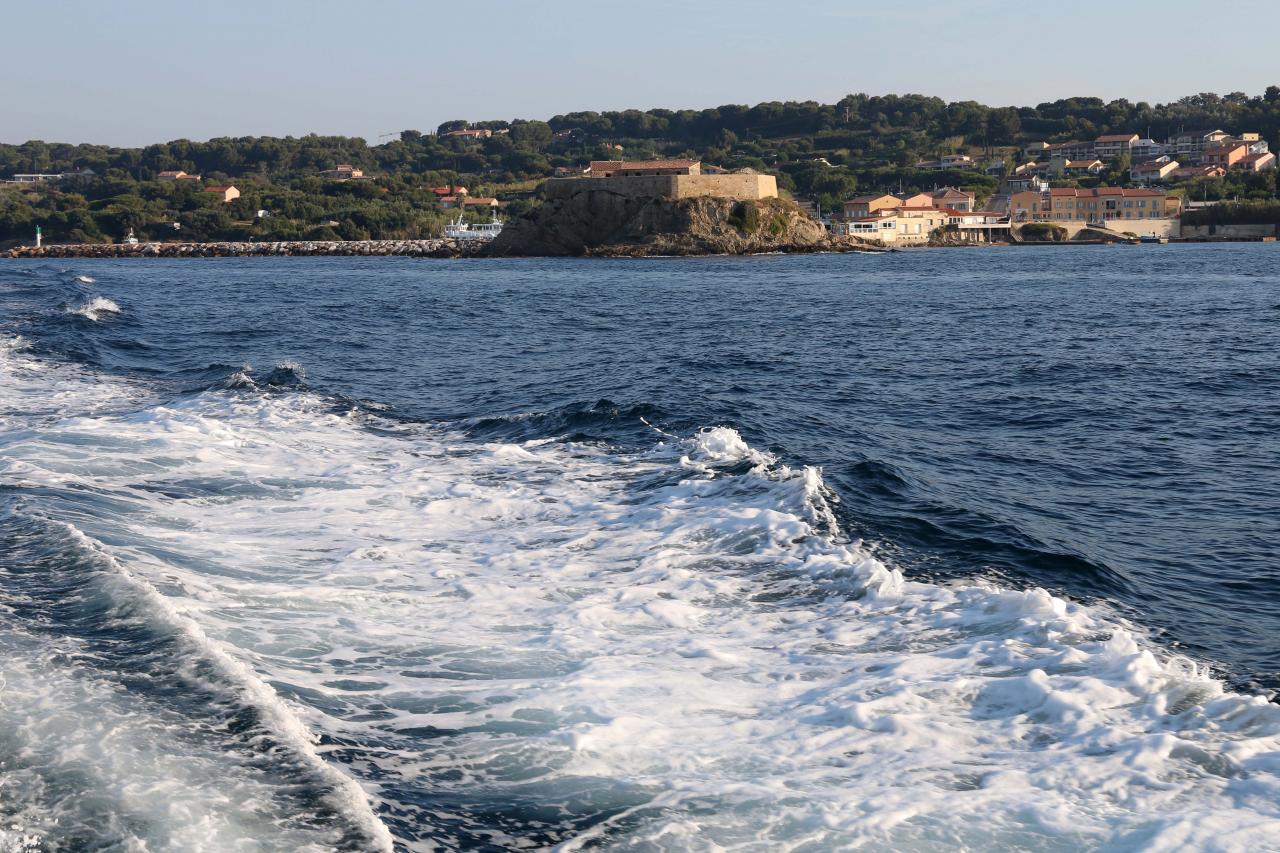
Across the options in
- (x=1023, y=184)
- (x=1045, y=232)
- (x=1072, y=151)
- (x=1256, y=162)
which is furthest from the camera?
(x=1072, y=151)

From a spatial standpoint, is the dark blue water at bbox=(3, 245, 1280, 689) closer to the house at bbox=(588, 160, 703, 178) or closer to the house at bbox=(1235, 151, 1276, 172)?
the house at bbox=(588, 160, 703, 178)

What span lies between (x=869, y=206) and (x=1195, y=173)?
42108mm

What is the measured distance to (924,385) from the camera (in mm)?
15898

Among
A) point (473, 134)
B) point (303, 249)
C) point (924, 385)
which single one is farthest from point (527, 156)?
point (924, 385)

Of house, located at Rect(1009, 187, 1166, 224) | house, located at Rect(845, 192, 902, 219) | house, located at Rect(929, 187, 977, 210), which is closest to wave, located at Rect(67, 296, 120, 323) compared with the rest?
house, located at Rect(845, 192, 902, 219)

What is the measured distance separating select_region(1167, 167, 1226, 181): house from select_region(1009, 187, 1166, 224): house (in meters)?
18.0

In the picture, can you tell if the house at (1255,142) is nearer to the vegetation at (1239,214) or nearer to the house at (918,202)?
the vegetation at (1239,214)

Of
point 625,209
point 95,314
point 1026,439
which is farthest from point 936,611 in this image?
point 625,209

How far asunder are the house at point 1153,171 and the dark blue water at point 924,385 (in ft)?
262

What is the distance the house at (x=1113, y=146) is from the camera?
12738 cm

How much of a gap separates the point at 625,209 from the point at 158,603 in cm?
6196

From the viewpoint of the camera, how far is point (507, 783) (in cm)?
451

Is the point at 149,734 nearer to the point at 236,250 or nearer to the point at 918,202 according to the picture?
the point at 236,250

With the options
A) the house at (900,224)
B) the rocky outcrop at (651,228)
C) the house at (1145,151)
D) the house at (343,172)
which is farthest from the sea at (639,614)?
the house at (343,172)
